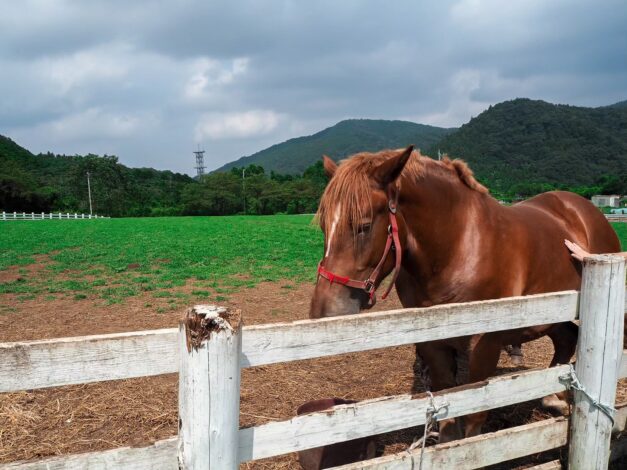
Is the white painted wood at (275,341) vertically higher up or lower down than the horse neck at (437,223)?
lower down

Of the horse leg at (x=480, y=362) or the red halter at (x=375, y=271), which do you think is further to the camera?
the horse leg at (x=480, y=362)

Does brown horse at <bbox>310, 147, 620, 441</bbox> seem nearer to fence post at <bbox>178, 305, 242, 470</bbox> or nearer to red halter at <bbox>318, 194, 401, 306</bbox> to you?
red halter at <bbox>318, 194, 401, 306</bbox>

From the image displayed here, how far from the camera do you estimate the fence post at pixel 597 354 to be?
2418mm

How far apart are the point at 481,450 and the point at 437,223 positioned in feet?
4.64

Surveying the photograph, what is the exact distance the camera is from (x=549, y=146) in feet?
398

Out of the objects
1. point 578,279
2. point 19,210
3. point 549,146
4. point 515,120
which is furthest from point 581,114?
point 578,279

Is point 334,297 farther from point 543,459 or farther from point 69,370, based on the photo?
point 543,459

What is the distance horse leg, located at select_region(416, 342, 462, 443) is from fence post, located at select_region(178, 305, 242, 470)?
6.74 ft

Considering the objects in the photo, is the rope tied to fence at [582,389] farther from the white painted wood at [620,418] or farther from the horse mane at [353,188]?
the horse mane at [353,188]

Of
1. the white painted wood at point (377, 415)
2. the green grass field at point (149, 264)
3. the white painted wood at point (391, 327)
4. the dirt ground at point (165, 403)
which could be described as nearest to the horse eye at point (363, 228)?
the white painted wood at point (391, 327)

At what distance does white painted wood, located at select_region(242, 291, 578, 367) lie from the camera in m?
1.66

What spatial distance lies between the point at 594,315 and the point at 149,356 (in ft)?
7.83

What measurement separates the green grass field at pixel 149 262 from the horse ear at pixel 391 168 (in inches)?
268

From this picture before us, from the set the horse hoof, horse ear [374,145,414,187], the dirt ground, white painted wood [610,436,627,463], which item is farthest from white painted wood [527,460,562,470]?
horse ear [374,145,414,187]
